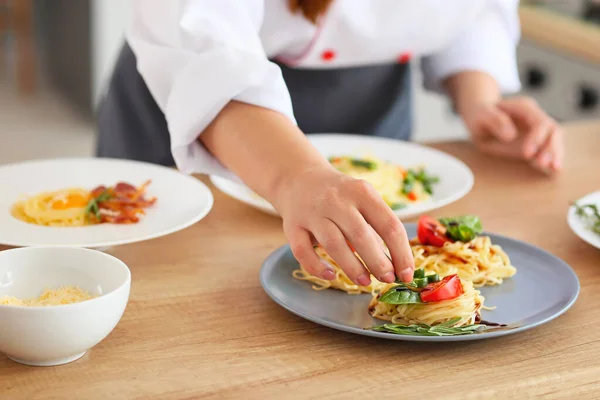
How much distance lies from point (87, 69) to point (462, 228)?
13.0 ft

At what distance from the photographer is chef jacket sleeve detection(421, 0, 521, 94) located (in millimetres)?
1839

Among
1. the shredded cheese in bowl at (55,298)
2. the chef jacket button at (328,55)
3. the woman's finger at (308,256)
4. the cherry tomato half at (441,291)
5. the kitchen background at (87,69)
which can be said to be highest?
the chef jacket button at (328,55)

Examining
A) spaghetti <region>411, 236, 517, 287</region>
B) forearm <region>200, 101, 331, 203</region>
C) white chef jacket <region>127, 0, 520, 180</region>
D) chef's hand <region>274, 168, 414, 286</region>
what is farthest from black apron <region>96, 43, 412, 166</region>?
chef's hand <region>274, 168, 414, 286</region>

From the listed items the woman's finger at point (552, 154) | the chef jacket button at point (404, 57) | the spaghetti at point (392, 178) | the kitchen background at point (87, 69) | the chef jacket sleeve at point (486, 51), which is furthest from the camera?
the kitchen background at point (87, 69)

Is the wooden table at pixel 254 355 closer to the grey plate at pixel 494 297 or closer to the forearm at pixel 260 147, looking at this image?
the grey plate at pixel 494 297

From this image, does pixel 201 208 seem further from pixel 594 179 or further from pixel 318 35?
Result: pixel 594 179

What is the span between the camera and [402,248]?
0.94 m

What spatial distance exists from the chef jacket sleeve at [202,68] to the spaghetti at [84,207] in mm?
90

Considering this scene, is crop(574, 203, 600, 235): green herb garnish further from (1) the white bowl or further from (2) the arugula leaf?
(1) the white bowl

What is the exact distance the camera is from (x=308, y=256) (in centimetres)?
97

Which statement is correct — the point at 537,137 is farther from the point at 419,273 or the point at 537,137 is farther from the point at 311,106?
the point at 419,273

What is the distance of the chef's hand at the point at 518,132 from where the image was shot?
1.63 metres

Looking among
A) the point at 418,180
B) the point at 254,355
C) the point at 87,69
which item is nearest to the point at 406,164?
the point at 418,180

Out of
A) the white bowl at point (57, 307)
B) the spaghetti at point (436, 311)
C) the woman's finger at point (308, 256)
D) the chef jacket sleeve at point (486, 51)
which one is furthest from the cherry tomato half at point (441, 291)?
the chef jacket sleeve at point (486, 51)
